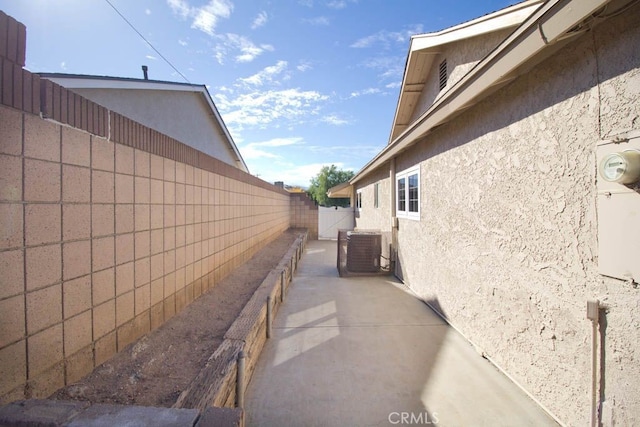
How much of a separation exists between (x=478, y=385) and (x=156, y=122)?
9727 mm

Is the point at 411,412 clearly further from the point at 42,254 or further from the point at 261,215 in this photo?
the point at 261,215

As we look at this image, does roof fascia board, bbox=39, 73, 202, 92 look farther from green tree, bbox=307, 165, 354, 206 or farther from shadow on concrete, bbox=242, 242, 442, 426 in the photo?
green tree, bbox=307, 165, 354, 206

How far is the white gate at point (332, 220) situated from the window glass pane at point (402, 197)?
32.1ft

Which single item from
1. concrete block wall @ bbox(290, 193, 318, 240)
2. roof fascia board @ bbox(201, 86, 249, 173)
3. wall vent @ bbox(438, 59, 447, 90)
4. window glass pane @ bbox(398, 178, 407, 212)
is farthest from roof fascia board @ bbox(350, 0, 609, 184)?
concrete block wall @ bbox(290, 193, 318, 240)

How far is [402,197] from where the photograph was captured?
25.2 feet

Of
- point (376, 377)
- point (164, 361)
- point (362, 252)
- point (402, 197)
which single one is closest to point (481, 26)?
point (402, 197)

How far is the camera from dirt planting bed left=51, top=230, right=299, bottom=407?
2221mm

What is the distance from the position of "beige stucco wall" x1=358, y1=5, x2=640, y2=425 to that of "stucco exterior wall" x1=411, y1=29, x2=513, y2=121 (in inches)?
59.5

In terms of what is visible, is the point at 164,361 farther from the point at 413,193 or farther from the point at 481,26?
the point at 481,26

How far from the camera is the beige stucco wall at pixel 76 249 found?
1.84 metres

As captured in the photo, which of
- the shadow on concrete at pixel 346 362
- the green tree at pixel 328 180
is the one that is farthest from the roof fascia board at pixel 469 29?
the green tree at pixel 328 180

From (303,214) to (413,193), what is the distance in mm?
11872

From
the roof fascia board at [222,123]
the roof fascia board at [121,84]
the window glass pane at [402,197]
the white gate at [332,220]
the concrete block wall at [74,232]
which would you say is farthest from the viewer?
the white gate at [332,220]

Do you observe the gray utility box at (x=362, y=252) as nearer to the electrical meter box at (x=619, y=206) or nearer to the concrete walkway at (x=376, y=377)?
the concrete walkway at (x=376, y=377)
